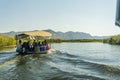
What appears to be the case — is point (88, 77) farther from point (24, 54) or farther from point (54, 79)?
point (24, 54)

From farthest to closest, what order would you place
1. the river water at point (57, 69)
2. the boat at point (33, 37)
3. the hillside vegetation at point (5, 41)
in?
the hillside vegetation at point (5, 41) < the boat at point (33, 37) < the river water at point (57, 69)

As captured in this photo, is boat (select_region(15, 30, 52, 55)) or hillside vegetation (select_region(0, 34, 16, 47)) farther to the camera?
hillside vegetation (select_region(0, 34, 16, 47))

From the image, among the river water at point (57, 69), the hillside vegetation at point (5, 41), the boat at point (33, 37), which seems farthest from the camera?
the hillside vegetation at point (5, 41)

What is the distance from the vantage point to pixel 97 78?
46.6 ft

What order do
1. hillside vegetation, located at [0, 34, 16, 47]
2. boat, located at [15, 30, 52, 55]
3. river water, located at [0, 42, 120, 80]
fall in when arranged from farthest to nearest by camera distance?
hillside vegetation, located at [0, 34, 16, 47] < boat, located at [15, 30, 52, 55] < river water, located at [0, 42, 120, 80]

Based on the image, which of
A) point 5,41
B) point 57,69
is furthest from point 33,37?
point 5,41

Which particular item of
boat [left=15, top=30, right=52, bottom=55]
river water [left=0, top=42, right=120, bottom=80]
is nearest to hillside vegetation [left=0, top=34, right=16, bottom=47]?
boat [left=15, top=30, right=52, bottom=55]

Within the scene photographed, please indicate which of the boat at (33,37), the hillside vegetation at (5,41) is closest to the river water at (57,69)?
the boat at (33,37)

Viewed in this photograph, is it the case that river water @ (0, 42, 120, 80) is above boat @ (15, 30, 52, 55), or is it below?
below

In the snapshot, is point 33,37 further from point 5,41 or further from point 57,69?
point 5,41

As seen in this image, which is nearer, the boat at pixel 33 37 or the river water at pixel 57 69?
the river water at pixel 57 69

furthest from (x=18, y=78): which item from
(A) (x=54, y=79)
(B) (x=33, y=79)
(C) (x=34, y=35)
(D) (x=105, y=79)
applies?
(C) (x=34, y=35)

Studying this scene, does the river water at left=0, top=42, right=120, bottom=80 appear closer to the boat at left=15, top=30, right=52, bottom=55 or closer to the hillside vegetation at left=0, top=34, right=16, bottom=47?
the boat at left=15, top=30, right=52, bottom=55

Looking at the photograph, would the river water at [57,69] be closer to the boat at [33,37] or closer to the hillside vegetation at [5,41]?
the boat at [33,37]
